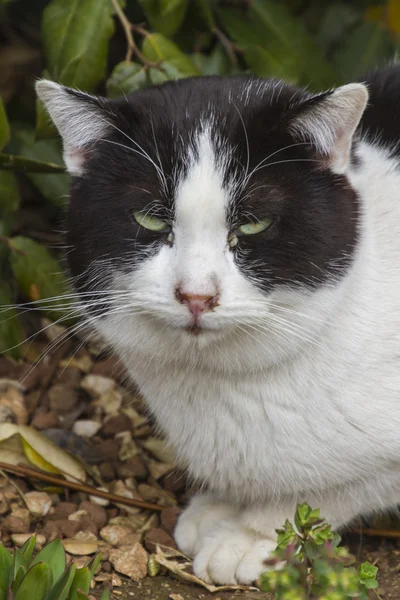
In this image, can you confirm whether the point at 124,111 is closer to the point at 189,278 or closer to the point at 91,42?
the point at 189,278

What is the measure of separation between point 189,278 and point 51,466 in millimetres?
885

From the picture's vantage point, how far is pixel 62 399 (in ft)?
8.21

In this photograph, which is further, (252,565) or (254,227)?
(252,565)

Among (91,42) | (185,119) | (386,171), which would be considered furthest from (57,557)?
(91,42)

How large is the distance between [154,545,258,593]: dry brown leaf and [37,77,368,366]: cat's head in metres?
0.55

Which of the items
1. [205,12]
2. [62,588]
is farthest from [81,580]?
[205,12]

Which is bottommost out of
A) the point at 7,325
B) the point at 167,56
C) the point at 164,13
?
the point at 7,325

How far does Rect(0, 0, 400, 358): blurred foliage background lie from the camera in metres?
2.35

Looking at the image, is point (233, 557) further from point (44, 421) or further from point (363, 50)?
point (363, 50)

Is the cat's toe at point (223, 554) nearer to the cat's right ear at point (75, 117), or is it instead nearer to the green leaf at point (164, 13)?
the cat's right ear at point (75, 117)

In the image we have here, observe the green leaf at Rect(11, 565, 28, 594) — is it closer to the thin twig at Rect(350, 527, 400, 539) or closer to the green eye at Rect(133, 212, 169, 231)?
the green eye at Rect(133, 212, 169, 231)

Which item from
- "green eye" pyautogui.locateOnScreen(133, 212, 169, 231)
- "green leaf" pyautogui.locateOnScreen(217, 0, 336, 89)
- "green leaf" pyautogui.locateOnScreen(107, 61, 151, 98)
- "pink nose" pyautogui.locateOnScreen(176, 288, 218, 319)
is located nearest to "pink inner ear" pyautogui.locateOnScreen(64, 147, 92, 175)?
"green eye" pyautogui.locateOnScreen(133, 212, 169, 231)

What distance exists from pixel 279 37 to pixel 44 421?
55.0 inches

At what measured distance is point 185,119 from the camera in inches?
63.6
